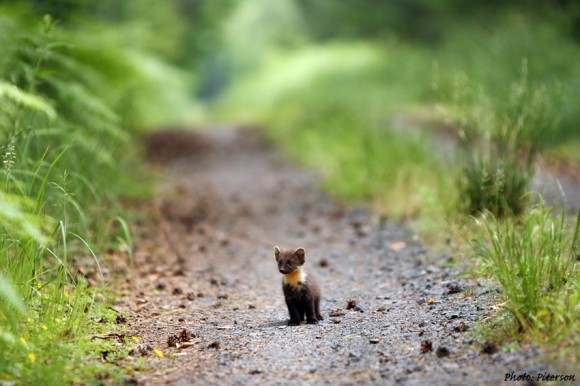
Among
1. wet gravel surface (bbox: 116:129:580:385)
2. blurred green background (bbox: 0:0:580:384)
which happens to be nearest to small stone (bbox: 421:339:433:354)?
wet gravel surface (bbox: 116:129:580:385)

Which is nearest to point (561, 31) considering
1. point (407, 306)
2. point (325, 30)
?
point (407, 306)

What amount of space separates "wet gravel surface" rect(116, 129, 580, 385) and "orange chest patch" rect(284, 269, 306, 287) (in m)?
0.29

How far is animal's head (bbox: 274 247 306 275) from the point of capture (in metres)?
4.65

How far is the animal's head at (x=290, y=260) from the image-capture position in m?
4.65

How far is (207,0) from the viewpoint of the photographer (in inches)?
1299

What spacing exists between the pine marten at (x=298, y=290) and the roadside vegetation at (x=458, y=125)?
1179 mm

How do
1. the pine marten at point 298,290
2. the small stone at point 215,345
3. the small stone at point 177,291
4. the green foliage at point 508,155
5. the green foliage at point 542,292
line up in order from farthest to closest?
the green foliage at point 508,155
the small stone at point 177,291
the pine marten at point 298,290
the small stone at point 215,345
the green foliage at point 542,292

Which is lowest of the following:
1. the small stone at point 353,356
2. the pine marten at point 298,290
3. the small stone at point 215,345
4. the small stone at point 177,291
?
the small stone at point 353,356

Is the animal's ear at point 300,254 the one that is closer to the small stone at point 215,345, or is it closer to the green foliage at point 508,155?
the small stone at point 215,345

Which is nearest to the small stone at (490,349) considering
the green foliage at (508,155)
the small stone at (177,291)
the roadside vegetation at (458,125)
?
the roadside vegetation at (458,125)

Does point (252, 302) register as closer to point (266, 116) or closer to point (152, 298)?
point (152, 298)

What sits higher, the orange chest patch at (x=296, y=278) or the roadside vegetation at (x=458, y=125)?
the roadside vegetation at (x=458, y=125)

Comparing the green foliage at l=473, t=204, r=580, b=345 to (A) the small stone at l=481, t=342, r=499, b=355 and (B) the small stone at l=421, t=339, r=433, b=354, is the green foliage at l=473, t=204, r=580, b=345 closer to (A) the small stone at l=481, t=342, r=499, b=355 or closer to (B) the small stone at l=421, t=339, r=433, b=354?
(A) the small stone at l=481, t=342, r=499, b=355

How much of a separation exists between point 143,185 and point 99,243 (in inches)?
150
